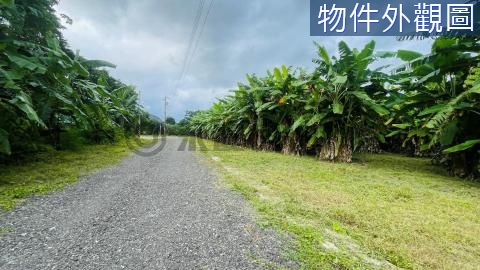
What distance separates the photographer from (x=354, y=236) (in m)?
3.25

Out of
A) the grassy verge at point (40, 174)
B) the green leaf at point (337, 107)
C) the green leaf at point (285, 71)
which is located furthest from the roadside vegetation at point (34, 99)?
the green leaf at point (285, 71)

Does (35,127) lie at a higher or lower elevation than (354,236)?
higher

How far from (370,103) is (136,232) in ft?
26.3

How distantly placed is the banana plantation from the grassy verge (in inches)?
269

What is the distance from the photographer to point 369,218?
3.84 m

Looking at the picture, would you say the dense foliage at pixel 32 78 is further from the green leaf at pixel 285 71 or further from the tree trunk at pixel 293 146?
the tree trunk at pixel 293 146

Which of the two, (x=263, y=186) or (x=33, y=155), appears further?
(x=33, y=155)

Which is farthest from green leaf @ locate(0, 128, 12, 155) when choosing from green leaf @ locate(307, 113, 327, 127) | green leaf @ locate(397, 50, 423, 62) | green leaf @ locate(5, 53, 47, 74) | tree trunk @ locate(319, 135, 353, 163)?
green leaf @ locate(397, 50, 423, 62)

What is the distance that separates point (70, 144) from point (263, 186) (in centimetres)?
871

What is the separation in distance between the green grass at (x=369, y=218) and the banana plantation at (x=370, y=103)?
5.86ft

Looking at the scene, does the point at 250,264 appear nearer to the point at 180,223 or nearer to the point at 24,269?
the point at 180,223

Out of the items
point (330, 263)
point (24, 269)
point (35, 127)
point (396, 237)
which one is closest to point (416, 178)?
point (396, 237)

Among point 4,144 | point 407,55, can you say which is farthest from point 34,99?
point 407,55

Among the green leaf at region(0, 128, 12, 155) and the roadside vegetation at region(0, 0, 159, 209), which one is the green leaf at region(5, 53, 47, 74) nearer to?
the roadside vegetation at region(0, 0, 159, 209)
